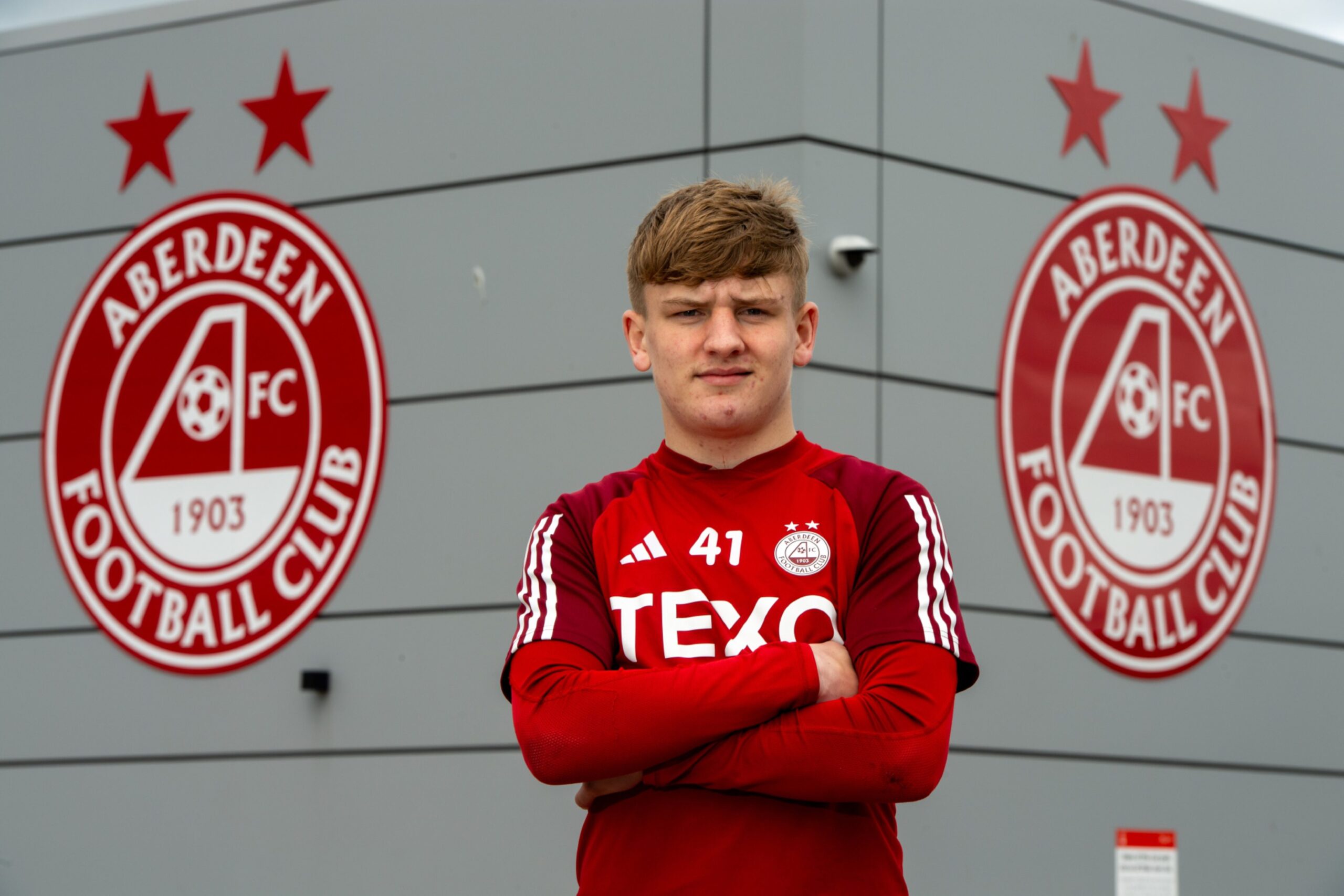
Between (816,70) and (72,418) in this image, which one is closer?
(816,70)

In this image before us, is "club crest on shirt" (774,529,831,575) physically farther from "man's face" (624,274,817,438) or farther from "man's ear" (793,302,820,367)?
"man's ear" (793,302,820,367)

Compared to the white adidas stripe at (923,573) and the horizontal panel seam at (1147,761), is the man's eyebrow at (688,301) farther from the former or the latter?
the horizontal panel seam at (1147,761)

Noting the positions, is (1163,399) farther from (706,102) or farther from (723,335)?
(723,335)

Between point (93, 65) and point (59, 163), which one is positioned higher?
point (93, 65)

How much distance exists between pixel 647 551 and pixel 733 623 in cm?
19

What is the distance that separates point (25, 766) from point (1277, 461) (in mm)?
5957

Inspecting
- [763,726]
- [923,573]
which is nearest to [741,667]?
[763,726]

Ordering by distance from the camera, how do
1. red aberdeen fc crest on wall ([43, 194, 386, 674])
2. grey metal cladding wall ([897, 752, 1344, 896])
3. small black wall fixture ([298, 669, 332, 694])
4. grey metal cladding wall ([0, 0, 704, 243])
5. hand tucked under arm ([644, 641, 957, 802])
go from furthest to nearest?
red aberdeen fc crest on wall ([43, 194, 386, 674]) → small black wall fixture ([298, 669, 332, 694]) → grey metal cladding wall ([0, 0, 704, 243]) → grey metal cladding wall ([897, 752, 1344, 896]) → hand tucked under arm ([644, 641, 957, 802])

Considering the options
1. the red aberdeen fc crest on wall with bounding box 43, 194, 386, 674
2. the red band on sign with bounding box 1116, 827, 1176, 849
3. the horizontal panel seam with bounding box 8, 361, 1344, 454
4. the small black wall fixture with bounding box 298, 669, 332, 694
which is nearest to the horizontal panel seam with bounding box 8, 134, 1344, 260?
the red aberdeen fc crest on wall with bounding box 43, 194, 386, 674

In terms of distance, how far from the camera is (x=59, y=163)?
7453 millimetres

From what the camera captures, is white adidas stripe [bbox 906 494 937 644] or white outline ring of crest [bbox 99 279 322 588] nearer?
white adidas stripe [bbox 906 494 937 644]

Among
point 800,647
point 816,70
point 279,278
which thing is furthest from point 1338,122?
point 800,647

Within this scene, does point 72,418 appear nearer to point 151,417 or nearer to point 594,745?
point 151,417

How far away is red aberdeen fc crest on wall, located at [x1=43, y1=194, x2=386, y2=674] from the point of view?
669 cm
